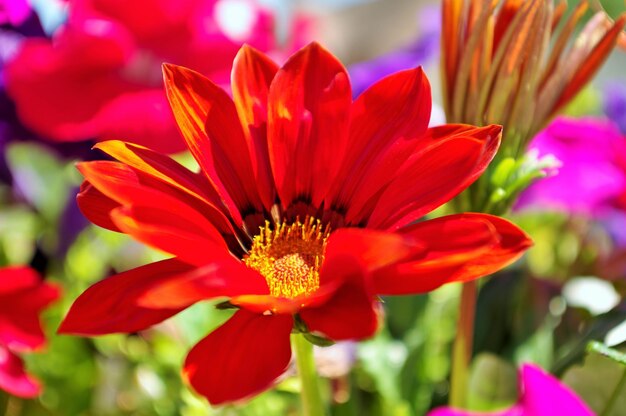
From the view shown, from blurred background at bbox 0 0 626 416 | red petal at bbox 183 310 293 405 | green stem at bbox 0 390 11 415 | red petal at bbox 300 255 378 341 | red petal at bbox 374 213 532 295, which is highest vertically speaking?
red petal at bbox 374 213 532 295

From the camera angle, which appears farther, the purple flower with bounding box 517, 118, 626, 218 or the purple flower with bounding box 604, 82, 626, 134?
the purple flower with bounding box 604, 82, 626, 134

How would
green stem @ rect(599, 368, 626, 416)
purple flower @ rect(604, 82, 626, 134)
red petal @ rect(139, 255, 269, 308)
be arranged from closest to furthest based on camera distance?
red petal @ rect(139, 255, 269, 308) → green stem @ rect(599, 368, 626, 416) → purple flower @ rect(604, 82, 626, 134)

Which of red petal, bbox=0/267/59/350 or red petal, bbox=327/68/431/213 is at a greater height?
red petal, bbox=327/68/431/213

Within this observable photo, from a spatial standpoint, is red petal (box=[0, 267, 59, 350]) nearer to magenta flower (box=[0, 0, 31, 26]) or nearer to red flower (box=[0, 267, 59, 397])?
red flower (box=[0, 267, 59, 397])

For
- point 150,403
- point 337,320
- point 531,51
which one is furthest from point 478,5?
point 150,403

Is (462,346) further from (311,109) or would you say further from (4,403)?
(4,403)

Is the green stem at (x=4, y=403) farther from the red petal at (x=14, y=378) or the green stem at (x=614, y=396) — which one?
the green stem at (x=614, y=396)

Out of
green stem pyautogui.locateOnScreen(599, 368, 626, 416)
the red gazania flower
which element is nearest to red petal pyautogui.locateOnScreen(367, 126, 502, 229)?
the red gazania flower

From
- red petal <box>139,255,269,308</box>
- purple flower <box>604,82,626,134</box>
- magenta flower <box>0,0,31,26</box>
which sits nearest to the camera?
red petal <box>139,255,269,308</box>
